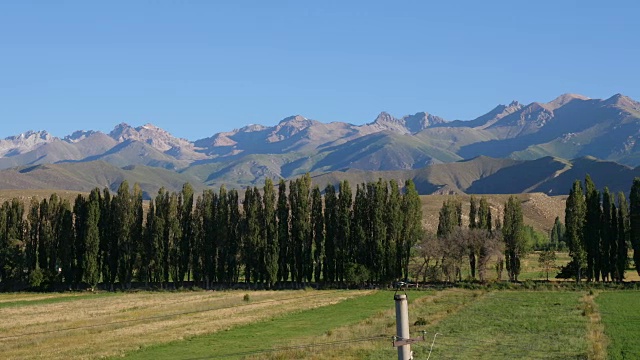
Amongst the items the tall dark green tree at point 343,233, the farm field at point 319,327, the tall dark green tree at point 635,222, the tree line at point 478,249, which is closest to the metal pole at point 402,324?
the farm field at point 319,327

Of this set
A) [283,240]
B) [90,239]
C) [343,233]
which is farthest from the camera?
[90,239]

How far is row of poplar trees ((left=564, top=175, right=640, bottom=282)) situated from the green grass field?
598 inches

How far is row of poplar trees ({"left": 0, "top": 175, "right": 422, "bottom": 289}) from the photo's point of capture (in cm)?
10694

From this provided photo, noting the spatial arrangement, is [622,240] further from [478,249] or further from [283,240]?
[283,240]

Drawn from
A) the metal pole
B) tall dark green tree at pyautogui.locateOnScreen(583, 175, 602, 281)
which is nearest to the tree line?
tall dark green tree at pyautogui.locateOnScreen(583, 175, 602, 281)

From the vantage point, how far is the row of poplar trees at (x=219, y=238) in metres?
107

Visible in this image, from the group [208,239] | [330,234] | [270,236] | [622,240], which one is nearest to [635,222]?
[622,240]

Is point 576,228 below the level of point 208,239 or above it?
above

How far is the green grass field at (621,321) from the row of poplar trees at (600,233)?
15.2 metres

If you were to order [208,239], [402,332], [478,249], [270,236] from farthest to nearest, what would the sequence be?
[208,239] → [270,236] → [478,249] → [402,332]

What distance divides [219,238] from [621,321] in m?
67.3

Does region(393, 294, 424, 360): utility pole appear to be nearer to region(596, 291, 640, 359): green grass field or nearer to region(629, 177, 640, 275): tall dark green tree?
Answer: region(596, 291, 640, 359): green grass field

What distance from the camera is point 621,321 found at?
5422cm

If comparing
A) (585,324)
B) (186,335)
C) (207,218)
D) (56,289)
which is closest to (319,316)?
(186,335)
